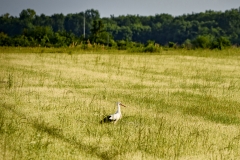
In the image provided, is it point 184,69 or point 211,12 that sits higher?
point 211,12

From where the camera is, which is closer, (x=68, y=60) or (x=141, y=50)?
(x=68, y=60)

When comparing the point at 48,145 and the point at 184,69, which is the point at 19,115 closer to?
the point at 48,145

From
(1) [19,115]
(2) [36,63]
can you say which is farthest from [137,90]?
(2) [36,63]

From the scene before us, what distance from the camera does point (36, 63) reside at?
27844mm

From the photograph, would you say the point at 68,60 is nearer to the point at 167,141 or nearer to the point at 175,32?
the point at 167,141

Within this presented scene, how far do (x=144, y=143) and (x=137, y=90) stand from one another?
27.4 ft

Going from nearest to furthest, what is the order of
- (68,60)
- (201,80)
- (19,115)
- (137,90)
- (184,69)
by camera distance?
(19,115)
(137,90)
(201,80)
(184,69)
(68,60)

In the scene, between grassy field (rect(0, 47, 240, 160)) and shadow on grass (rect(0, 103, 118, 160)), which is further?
grassy field (rect(0, 47, 240, 160))

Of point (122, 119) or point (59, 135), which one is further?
point (122, 119)

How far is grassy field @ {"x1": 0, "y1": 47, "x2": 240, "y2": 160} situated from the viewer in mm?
8883

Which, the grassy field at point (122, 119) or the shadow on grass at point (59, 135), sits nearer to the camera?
the shadow on grass at point (59, 135)

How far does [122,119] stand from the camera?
11773 millimetres

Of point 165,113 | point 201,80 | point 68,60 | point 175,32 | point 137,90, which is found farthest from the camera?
point 175,32

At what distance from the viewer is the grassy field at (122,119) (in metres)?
8.88
